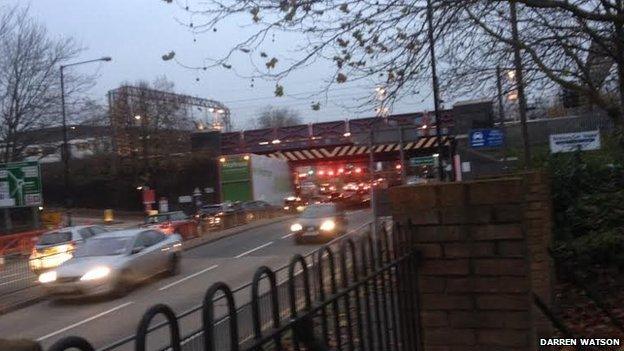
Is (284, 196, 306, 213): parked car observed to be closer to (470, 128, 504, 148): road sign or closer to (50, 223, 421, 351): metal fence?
(470, 128, 504, 148): road sign

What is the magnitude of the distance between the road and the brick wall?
7.95 ft

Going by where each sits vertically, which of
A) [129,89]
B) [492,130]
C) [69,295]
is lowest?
[69,295]

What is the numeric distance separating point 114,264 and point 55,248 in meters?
6.60

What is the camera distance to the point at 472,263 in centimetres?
425

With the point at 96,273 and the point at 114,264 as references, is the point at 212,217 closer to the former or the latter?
the point at 114,264

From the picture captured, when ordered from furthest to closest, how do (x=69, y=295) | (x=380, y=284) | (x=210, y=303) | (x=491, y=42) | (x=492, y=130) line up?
(x=492, y=130), (x=69, y=295), (x=491, y=42), (x=380, y=284), (x=210, y=303)

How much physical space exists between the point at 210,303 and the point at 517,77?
906 cm

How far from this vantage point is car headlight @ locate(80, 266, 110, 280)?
1630 centimetres

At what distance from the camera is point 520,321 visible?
4195 millimetres

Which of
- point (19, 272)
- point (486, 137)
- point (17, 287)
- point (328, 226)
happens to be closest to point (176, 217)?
point (328, 226)

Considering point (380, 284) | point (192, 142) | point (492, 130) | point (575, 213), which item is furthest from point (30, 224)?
point (380, 284)

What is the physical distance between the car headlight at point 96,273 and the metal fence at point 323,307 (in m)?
12.0

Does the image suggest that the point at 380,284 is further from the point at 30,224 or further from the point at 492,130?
the point at 30,224

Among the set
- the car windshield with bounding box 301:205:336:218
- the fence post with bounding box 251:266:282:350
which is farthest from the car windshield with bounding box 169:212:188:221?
the fence post with bounding box 251:266:282:350
